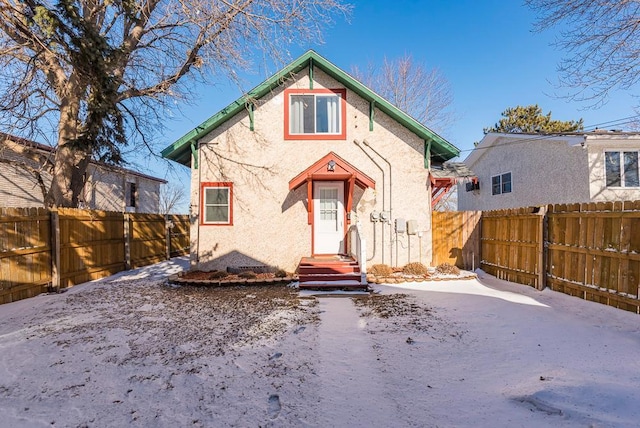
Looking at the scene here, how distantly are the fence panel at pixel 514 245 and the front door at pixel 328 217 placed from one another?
4.46 metres

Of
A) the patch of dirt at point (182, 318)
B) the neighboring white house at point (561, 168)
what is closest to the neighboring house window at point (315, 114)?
the patch of dirt at point (182, 318)

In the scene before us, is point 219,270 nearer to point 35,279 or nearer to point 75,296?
point 75,296

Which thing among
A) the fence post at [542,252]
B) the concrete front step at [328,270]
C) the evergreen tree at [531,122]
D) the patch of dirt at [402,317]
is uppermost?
the evergreen tree at [531,122]

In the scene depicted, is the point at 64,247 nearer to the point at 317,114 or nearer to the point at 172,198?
the point at 317,114

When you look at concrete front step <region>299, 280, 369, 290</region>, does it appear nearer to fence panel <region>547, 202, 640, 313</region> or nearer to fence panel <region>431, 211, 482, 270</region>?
fence panel <region>431, 211, 482, 270</region>

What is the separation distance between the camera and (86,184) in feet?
56.7

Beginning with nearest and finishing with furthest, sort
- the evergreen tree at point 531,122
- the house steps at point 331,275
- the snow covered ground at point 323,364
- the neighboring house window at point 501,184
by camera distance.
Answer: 1. the snow covered ground at point 323,364
2. the house steps at point 331,275
3. the neighboring house window at point 501,184
4. the evergreen tree at point 531,122

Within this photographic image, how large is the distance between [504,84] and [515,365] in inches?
593

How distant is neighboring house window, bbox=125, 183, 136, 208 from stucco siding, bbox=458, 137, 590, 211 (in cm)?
2220

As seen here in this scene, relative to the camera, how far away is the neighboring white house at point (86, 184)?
34.1 ft

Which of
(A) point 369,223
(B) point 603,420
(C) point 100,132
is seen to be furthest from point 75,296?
(B) point 603,420

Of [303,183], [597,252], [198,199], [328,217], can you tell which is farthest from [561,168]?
[198,199]

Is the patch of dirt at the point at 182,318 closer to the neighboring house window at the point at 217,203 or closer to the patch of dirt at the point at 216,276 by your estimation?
the patch of dirt at the point at 216,276

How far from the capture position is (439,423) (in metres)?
2.68
